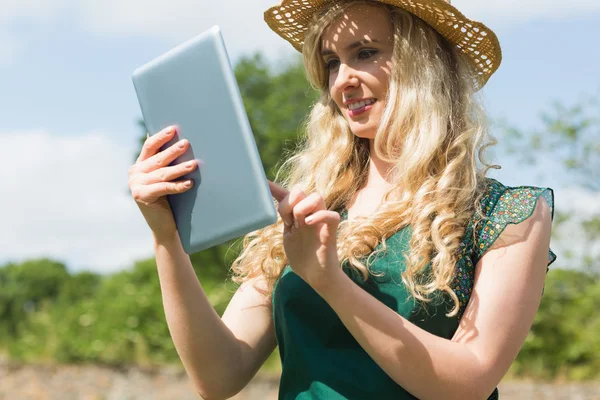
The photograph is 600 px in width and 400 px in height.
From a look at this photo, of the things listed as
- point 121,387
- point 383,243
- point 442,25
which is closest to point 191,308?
point 383,243

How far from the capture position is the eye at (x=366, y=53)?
83.0 inches

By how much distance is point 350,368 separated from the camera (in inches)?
75.4

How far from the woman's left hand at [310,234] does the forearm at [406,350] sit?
40 millimetres

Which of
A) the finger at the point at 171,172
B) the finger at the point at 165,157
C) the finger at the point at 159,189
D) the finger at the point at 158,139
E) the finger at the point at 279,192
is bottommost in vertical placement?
the finger at the point at 279,192

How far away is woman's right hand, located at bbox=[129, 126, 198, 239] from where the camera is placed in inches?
67.4

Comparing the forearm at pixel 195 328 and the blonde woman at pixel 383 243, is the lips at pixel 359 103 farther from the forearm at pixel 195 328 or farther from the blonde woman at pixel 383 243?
the forearm at pixel 195 328

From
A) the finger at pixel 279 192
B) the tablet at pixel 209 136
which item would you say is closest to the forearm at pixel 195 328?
the tablet at pixel 209 136

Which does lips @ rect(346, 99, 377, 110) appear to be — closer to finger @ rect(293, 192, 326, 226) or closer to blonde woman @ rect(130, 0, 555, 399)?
blonde woman @ rect(130, 0, 555, 399)

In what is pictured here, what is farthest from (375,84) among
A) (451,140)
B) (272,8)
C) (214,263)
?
(214,263)

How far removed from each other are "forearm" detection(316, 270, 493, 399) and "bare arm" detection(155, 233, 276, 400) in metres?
0.46

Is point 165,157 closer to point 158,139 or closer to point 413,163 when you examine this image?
point 158,139

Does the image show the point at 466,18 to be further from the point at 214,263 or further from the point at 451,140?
the point at 214,263

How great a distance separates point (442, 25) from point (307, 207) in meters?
0.90

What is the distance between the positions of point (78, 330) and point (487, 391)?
793cm
